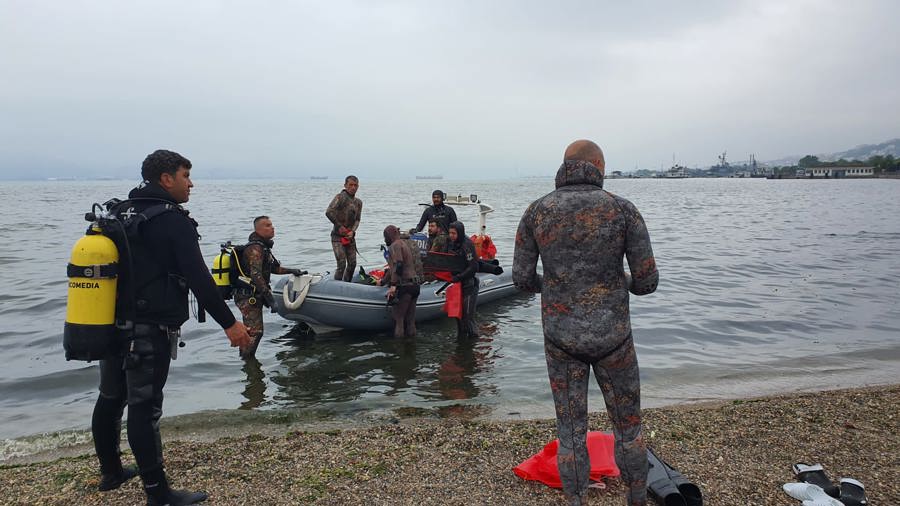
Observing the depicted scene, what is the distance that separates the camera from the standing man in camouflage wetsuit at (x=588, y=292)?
101 inches

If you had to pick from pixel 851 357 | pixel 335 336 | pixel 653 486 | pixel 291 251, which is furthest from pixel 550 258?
pixel 291 251

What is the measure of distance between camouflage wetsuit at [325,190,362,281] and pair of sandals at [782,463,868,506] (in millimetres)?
6899

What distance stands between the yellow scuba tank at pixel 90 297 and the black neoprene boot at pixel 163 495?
782 millimetres

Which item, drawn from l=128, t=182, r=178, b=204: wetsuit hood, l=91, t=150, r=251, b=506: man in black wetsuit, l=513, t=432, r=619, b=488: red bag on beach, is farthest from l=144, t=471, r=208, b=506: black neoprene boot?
l=513, t=432, r=619, b=488: red bag on beach

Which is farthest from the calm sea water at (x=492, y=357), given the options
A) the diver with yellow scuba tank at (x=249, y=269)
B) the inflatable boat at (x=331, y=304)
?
the diver with yellow scuba tank at (x=249, y=269)

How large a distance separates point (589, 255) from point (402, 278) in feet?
17.5

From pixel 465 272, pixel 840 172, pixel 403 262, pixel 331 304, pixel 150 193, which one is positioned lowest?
pixel 331 304

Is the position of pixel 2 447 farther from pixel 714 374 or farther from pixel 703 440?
pixel 714 374

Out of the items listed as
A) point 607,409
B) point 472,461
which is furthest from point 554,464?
point 607,409

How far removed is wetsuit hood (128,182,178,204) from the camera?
9.56ft

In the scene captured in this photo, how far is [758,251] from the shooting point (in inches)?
707

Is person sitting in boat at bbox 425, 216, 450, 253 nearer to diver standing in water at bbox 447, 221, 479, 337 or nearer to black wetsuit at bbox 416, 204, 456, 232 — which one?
black wetsuit at bbox 416, 204, 456, 232

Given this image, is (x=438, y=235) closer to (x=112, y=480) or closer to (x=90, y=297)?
(x=112, y=480)

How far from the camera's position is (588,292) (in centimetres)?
260
